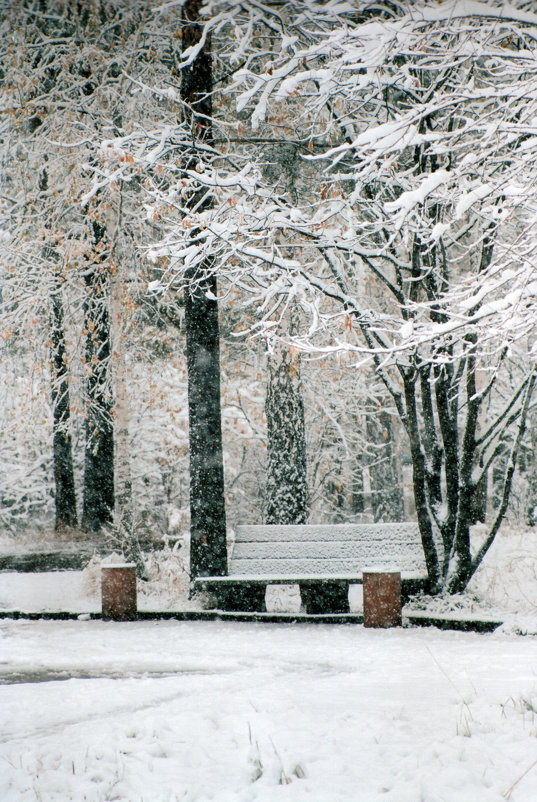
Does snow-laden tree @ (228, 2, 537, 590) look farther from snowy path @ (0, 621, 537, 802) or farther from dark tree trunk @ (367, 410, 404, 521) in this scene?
dark tree trunk @ (367, 410, 404, 521)

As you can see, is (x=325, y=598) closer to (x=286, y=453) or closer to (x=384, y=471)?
(x=286, y=453)

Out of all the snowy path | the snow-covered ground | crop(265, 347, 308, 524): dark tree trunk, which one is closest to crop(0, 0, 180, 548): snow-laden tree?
crop(265, 347, 308, 524): dark tree trunk

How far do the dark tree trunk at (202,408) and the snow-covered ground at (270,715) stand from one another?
5.23 feet

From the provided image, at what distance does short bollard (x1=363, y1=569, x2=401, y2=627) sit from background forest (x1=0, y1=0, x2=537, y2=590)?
1.10 metres

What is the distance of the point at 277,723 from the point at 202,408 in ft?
18.0

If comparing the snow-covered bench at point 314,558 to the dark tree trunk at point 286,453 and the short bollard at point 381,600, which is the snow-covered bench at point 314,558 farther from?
the dark tree trunk at point 286,453

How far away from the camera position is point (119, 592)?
8.96 meters

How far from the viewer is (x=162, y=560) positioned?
11742mm

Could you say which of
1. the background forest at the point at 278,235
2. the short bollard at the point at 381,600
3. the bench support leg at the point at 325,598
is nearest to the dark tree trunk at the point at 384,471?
the background forest at the point at 278,235

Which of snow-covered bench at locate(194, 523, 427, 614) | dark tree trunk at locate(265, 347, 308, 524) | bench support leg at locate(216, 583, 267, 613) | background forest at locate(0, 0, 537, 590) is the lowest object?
bench support leg at locate(216, 583, 267, 613)

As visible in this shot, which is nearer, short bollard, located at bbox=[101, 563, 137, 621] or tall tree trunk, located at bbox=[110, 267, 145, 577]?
short bollard, located at bbox=[101, 563, 137, 621]

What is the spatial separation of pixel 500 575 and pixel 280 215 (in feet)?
16.7

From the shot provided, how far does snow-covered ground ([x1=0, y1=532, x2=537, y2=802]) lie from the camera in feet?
12.4

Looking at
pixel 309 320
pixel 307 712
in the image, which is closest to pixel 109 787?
pixel 307 712
